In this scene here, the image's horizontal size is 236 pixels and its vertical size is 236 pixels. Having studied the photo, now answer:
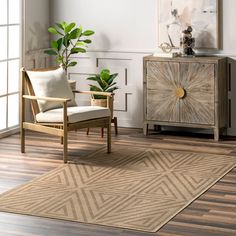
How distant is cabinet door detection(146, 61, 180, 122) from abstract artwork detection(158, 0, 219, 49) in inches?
16.0

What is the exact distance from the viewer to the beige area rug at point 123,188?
455 cm

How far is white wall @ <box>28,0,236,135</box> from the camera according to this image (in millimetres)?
7523

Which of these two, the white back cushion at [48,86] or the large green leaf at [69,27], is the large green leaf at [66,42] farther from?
the white back cushion at [48,86]

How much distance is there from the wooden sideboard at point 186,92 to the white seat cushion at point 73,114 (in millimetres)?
1018

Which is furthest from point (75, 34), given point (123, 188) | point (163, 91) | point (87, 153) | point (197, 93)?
point (123, 188)

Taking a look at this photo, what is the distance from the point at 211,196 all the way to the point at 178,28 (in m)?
2.76

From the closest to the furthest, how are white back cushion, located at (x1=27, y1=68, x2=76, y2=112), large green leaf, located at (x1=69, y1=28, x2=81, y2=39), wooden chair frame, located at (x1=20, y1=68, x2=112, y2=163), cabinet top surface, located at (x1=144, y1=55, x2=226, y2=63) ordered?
wooden chair frame, located at (x1=20, y1=68, x2=112, y2=163), white back cushion, located at (x1=27, y1=68, x2=76, y2=112), cabinet top surface, located at (x1=144, y1=55, x2=226, y2=63), large green leaf, located at (x1=69, y1=28, x2=81, y2=39)

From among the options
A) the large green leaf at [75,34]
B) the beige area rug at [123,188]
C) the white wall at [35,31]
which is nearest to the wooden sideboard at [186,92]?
the beige area rug at [123,188]

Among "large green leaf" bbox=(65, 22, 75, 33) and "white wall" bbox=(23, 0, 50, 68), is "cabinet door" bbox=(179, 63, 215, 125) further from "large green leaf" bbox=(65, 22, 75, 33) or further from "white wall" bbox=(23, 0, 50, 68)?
"white wall" bbox=(23, 0, 50, 68)

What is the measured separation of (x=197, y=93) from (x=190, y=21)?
79 centimetres

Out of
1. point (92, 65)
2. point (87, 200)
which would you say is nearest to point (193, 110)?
point (92, 65)

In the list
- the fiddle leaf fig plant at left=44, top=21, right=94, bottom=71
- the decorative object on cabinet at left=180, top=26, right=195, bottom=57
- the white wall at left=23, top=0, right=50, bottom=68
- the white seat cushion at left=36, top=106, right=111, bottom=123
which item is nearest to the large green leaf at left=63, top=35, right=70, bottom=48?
the fiddle leaf fig plant at left=44, top=21, right=94, bottom=71

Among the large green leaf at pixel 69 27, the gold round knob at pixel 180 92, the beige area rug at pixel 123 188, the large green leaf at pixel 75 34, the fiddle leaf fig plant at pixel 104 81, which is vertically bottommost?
the beige area rug at pixel 123 188

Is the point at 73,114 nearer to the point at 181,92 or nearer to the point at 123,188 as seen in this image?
the point at 123,188
